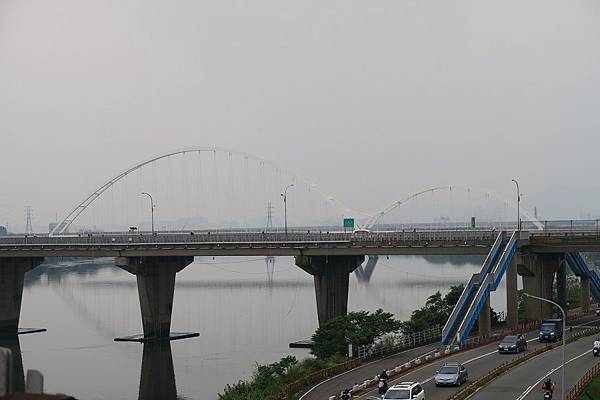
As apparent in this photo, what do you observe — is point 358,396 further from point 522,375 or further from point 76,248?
point 76,248

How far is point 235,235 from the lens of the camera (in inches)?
4058

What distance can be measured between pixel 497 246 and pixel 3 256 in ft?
213

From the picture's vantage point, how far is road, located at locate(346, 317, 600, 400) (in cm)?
4635

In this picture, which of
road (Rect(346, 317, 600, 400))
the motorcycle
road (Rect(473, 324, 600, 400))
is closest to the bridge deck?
road (Rect(346, 317, 600, 400))

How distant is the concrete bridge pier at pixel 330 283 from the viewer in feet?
331

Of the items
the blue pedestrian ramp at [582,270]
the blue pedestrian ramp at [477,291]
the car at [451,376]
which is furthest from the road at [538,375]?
the blue pedestrian ramp at [582,270]

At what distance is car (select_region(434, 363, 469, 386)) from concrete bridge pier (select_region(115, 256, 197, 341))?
59.8 meters

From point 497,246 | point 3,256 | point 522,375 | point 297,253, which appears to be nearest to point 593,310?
point 497,246

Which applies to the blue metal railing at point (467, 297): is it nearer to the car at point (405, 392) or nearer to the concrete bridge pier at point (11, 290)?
the car at point (405, 392)

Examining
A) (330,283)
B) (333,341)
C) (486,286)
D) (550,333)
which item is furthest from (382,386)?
(330,283)

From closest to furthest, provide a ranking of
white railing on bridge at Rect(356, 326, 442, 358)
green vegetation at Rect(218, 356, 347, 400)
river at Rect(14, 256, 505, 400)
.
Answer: green vegetation at Rect(218, 356, 347, 400)
white railing on bridge at Rect(356, 326, 442, 358)
river at Rect(14, 256, 505, 400)

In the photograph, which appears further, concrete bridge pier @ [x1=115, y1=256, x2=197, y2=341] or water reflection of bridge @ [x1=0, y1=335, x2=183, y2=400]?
concrete bridge pier @ [x1=115, y1=256, x2=197, y2=341]

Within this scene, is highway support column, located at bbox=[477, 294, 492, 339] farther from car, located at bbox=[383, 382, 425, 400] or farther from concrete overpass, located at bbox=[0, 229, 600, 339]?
car, located at bbox=[383, 382, 425, 400]

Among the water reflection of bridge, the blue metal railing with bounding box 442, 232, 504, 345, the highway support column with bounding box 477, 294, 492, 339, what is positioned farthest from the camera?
the water reflection of bridge
